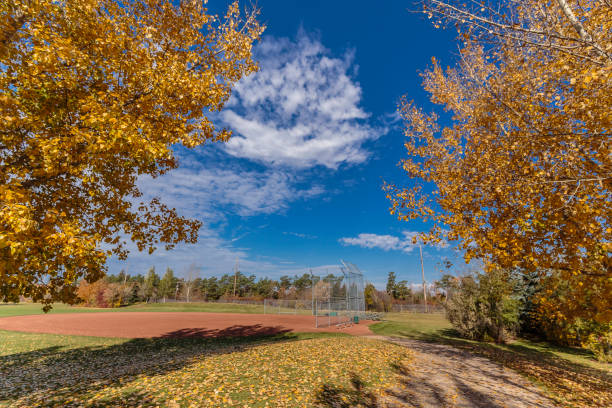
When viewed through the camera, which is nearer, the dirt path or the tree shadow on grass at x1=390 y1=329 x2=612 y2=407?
the dirt path

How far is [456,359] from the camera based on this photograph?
29.8ft

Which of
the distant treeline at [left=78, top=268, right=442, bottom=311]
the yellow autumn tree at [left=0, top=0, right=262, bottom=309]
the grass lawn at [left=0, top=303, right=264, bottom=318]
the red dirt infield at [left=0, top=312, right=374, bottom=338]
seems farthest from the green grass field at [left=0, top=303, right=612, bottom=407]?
the grass lawn at [left=0, top=303, right=264, bottom=318]

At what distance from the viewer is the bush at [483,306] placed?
1333 cm

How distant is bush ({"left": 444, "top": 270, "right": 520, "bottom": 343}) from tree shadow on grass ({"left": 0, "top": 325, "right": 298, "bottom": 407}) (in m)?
13.2

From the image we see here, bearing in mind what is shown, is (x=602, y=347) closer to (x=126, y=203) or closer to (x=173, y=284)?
(x=126, y=203)

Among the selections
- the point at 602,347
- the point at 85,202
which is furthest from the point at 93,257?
the point at 602,347

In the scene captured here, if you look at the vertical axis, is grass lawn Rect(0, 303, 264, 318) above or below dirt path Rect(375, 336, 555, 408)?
below

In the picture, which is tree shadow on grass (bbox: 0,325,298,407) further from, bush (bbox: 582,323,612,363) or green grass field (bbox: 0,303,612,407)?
bush (bbox: 582,323,612,363)

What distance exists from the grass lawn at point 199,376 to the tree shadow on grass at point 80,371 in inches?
0.9

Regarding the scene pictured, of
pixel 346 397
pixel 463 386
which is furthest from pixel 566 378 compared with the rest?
pixel 346 397

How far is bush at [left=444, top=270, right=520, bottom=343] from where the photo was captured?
1333 cm

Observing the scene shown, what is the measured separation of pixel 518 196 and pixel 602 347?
10671 millimetres

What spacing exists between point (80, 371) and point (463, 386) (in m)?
10.9

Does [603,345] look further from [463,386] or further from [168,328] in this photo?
[168,328]
